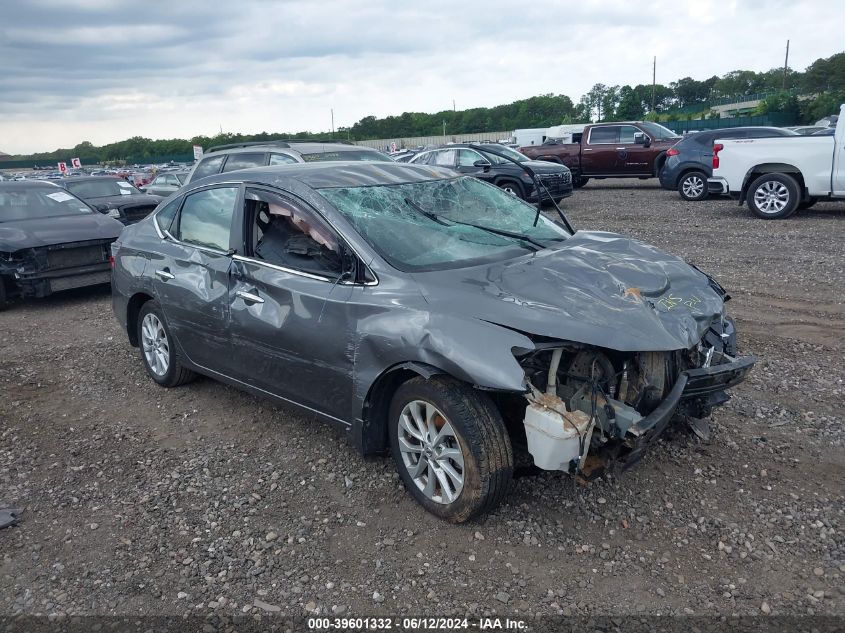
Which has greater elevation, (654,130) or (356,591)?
(654,130)

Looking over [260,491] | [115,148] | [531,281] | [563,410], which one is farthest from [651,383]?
[115,148]

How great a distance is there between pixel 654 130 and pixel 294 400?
56.0 feet

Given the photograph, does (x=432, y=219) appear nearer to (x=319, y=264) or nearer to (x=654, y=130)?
(x=319, y=264)

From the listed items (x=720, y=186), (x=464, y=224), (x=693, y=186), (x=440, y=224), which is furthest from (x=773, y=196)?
(x=440, y=224)

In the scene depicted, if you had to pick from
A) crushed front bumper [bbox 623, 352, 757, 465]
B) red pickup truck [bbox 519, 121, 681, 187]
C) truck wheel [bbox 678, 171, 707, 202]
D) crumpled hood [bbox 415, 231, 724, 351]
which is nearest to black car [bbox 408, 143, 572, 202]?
truck wheel [bbox 678, 171, 707, 202]

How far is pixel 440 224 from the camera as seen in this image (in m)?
4.14

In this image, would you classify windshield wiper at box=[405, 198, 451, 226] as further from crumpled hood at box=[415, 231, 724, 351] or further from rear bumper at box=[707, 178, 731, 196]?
rear bumper at box=[707, 178, 731, 196]

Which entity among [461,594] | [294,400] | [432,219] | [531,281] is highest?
[432,219]

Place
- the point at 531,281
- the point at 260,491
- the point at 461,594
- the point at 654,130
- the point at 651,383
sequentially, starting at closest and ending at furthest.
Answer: the point at 461,594 < the point at 651,383 < the point at 531,281 < the point at 260,491 < the point at 654,130

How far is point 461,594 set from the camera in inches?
116

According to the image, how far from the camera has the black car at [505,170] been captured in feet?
46.5

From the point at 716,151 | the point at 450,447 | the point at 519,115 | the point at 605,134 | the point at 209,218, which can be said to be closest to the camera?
the point at 450,447

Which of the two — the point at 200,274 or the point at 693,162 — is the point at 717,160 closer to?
the point at 693,162

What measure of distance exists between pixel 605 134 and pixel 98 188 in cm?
1298
